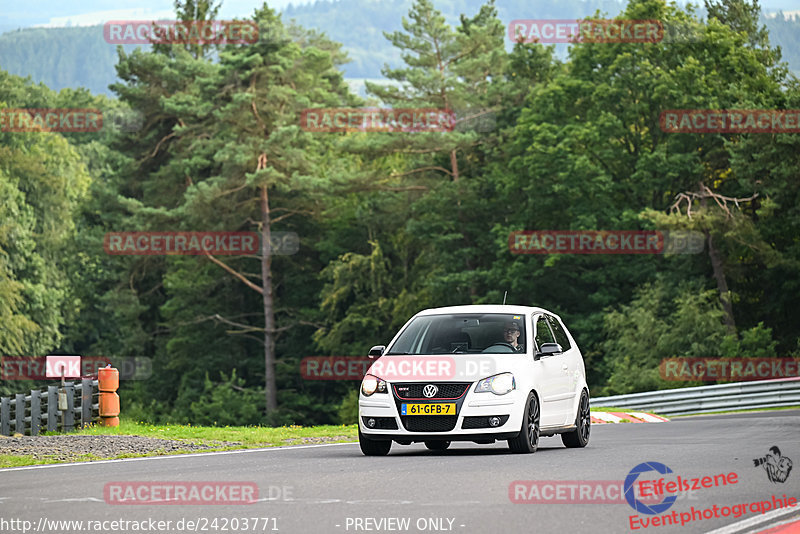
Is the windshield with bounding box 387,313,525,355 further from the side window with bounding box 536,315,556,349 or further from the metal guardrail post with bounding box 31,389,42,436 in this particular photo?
the metal guardrail post with bounding box 31,389,42,436

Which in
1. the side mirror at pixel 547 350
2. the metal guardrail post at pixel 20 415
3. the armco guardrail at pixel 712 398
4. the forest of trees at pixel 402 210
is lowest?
the armco guardrail at pixel 712 398

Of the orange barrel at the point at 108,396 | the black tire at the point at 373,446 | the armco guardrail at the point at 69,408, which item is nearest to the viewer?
the black tire at the point at 373,446

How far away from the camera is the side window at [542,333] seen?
16.3 m

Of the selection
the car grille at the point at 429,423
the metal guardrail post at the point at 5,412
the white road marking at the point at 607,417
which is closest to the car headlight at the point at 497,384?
the car grille at the point at 429,423

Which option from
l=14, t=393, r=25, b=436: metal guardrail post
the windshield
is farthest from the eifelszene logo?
l=14, t=393, r=25, b=436: metal guardrail post

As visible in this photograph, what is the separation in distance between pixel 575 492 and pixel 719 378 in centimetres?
3539

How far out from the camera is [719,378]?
147ft

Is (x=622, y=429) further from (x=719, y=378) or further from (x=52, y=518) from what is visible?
(x=719, y=378)

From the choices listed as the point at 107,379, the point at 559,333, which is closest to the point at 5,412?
the point at 107,379

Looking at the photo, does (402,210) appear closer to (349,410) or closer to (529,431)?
(349,410)

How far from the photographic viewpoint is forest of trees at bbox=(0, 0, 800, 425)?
50156mm

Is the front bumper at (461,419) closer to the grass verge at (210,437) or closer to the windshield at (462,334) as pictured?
the windshield at (462,334)

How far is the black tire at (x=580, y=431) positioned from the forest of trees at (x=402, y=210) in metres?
28.8

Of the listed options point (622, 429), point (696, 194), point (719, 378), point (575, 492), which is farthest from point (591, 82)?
point (575, 492)
